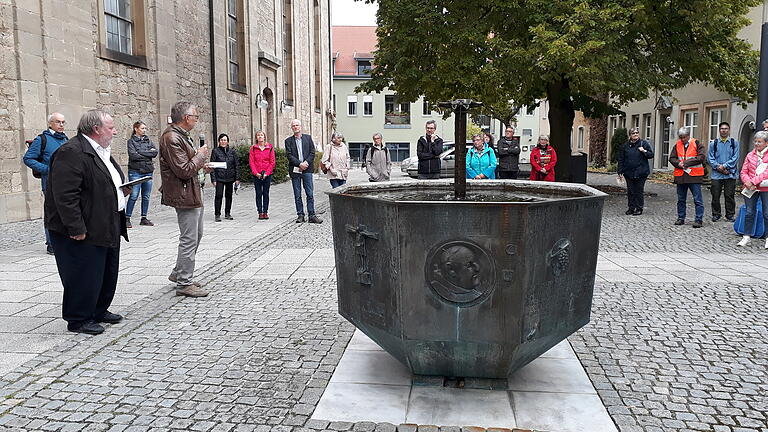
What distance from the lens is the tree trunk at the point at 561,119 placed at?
17.9 metres

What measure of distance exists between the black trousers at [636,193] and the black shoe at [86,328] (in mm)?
11666

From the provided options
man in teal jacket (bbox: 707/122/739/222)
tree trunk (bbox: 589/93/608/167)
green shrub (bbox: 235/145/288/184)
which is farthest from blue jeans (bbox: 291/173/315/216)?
tree trunk (bbox: 589/93/608/167)

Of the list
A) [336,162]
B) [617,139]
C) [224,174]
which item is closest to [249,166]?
[224,174]

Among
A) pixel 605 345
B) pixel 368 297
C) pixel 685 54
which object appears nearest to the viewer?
pixel 368 297

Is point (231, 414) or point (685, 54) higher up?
point (685, 54)

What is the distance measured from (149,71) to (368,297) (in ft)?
48.9

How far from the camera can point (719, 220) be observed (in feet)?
40.9

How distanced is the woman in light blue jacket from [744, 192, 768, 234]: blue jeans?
421 cm

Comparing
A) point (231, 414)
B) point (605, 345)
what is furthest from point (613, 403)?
point (231, 414)

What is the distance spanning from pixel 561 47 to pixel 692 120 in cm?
1666

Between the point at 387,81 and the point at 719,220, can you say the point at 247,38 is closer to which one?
the point at 387,81

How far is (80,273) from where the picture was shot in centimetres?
506

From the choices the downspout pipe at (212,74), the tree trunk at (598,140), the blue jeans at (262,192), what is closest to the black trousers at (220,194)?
the blue jeans at (262,192)

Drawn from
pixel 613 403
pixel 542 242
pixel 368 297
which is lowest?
pixel 613 403
